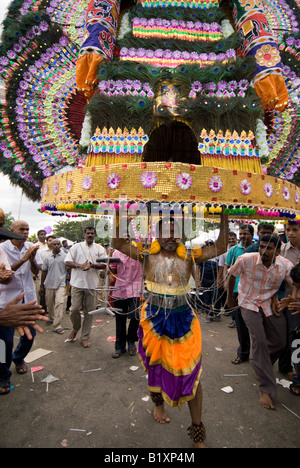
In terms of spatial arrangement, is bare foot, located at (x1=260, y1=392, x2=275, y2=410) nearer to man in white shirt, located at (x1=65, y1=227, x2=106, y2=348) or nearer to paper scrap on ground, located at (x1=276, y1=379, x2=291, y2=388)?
paper scrap on ground, located at (x1=276, y1=379, x2=291, y2=388)

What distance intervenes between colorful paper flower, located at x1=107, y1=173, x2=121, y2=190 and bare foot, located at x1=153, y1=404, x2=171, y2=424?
2.26m

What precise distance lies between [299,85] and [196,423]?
3.66 meters

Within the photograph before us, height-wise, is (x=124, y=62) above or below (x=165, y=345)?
above

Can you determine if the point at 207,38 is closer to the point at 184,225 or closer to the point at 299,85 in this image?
the point at 299,85

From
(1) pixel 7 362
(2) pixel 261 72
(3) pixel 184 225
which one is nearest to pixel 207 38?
(2) pixel 261 72

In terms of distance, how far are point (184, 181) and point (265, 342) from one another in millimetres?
2359

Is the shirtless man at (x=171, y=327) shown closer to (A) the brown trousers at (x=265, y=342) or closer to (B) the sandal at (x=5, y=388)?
(A) the brown trousers at (x=265, y=342)

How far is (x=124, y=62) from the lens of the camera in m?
2.55

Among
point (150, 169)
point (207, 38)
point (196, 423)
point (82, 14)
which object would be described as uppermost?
point (82, 14)

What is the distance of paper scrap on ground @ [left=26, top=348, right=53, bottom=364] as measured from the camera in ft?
12.9

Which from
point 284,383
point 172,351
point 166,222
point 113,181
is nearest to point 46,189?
point 113,181

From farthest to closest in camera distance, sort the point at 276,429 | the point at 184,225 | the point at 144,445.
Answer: the point at 184,225 → the point at 276,429 → the point at 144,445

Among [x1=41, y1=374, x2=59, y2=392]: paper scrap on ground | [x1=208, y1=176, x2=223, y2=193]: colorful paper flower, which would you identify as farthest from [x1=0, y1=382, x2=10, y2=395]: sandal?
[x1=208, y1=176, x2=223, y2=193]: colorful paper flower

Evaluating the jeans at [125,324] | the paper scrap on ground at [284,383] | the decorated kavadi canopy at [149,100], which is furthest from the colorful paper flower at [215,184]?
the paper scrap on ground at [284,383]
